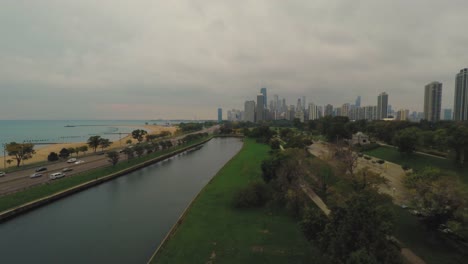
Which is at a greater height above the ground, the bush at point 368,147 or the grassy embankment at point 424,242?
the bush at point 368,147

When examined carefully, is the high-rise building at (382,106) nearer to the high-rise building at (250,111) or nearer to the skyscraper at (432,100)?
the skyscraper at (432,100)

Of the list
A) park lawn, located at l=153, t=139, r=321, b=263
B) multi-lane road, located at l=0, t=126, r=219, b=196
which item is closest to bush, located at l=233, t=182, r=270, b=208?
park lawn, located at l=153, t=139, r=321, b=263

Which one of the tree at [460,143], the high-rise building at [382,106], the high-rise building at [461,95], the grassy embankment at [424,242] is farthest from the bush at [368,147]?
the high-rise building at [382,106]

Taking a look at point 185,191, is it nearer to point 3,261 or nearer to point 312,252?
point 3,261

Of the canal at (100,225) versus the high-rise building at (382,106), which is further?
the high-rise building at (382,106)

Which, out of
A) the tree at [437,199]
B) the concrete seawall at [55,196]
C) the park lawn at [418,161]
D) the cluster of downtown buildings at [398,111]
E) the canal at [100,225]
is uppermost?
the cluster of downtown buildings at [398,111]

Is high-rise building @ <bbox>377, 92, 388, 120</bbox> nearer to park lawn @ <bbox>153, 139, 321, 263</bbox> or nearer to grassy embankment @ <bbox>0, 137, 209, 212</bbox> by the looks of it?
park lawn @ <bbox>153, 139, 321, 263</bbox>

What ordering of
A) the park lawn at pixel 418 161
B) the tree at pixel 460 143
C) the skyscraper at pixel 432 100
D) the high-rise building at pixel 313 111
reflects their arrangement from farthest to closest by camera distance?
1. the high-rise building at pixel 313 111
2. the skyscraper at pixel 432 100
3. the park lawn at pixel 418 161
4. the tree at pixel 460 143
